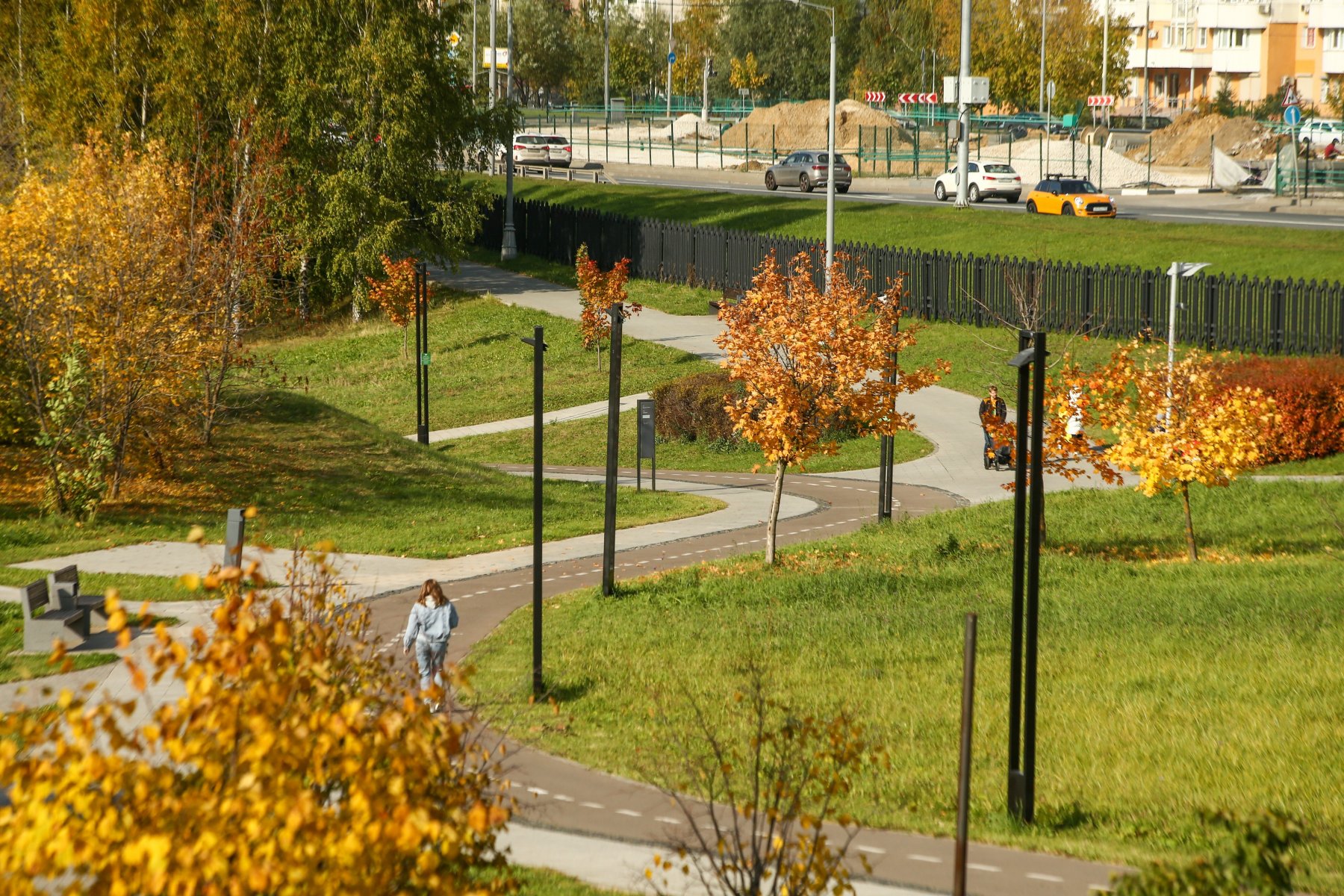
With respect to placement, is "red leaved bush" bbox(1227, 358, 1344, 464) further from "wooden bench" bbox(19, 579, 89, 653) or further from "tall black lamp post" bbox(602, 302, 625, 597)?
"wooden bench" bbox(19, 579, 89, 653)

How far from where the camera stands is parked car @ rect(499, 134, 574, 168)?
72.8 meters

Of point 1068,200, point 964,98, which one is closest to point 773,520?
point 964,98

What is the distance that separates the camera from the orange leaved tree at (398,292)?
1513 inches

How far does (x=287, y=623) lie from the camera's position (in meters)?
5.63

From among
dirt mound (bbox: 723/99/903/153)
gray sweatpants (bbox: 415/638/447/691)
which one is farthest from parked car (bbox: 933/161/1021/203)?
gray sweatpants (bbox: 415/638/447/691)

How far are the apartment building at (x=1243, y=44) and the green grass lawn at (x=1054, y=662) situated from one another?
88564 mm

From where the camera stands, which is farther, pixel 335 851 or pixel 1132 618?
pixel 1132 618

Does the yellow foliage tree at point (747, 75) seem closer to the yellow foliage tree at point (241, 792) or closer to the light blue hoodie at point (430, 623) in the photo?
the light blue hoodie at point (430, 623)

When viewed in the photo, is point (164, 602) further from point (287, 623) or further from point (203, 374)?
point (287, 623)

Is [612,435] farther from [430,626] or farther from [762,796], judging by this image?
[762,796]

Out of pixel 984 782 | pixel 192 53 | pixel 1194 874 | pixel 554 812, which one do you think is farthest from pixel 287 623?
pixel 192 53

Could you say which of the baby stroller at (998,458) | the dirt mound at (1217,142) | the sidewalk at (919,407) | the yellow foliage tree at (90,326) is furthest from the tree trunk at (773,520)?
the dirt mound at (1217,142)

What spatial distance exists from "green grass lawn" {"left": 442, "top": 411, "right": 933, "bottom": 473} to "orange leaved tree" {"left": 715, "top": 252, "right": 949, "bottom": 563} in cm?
833

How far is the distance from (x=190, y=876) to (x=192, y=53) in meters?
37.5
